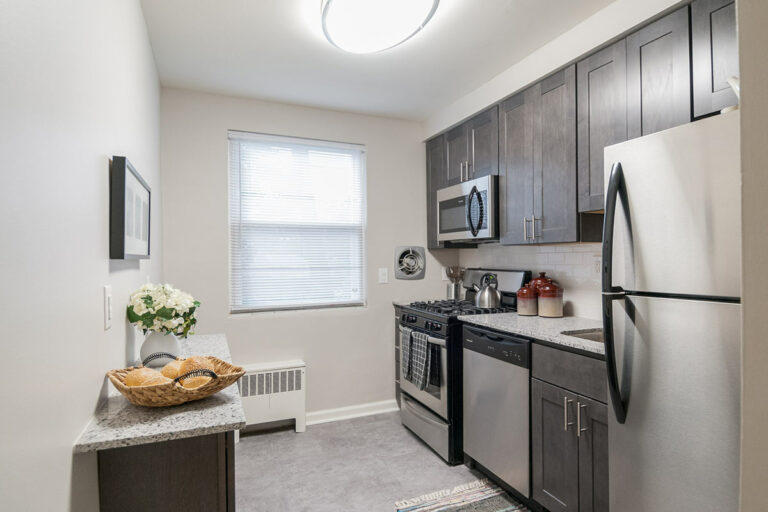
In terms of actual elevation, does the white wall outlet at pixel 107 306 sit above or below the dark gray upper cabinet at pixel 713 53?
below

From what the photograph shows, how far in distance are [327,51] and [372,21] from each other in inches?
25.7

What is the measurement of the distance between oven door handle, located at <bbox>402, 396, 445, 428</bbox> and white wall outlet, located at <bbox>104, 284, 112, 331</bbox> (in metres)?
2.09

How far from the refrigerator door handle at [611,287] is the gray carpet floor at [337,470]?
129 cm

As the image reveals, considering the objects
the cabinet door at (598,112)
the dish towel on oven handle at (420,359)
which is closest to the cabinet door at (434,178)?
the dish towel on oven handle at (420,359)

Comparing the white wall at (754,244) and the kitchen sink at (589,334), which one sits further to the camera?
the kitchen sink at (589,334)

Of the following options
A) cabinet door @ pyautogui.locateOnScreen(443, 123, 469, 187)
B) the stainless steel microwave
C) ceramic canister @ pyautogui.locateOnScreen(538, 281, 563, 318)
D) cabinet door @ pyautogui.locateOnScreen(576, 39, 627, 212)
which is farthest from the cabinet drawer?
cabinet door @ pyautogui.locateOnScreen(443, 123, 469, 187)

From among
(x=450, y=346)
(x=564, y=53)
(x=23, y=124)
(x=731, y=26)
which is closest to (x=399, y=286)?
(x=450, y=346)

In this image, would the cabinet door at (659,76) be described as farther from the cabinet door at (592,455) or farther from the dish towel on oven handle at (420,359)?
the dish towel on oven handle at (420,359)

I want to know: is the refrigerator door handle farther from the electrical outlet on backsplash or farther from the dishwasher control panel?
the electrical outlet on backsplash

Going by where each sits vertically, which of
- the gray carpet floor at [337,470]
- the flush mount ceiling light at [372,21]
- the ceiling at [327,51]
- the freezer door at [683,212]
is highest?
the ceiling at [327,51]

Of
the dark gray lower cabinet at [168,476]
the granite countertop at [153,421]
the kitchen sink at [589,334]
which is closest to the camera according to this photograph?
the granite countertop at [153,421]

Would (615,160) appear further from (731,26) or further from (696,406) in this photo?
(696,406)

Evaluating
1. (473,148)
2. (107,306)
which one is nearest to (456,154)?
(473,148)

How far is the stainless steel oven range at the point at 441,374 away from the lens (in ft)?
8.80
